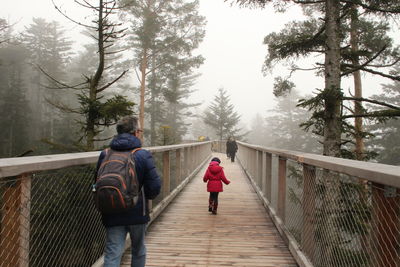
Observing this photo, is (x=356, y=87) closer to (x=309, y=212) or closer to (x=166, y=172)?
(x=166, y=172)

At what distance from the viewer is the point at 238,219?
5.45 metres

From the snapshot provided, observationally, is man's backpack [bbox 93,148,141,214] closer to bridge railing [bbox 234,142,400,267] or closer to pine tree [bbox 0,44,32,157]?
bridge railing [bbox 234,142,400,267]

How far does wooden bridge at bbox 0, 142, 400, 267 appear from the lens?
1913 millimetres

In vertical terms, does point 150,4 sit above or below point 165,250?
above

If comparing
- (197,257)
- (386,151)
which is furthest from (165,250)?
(386,151)

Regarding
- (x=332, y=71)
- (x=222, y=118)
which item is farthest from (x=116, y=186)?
(x=222, y=118)

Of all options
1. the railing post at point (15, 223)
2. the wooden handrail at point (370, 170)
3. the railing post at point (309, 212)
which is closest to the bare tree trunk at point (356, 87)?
the railing post at point (309, 212)

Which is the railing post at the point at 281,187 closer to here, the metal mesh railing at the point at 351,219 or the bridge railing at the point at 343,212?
the bridge railing at the point at 343,212

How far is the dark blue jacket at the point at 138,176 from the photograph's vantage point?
2505mm

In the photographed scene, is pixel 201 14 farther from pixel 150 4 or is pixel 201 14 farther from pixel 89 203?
pixel 89 203

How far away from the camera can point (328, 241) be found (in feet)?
10.7

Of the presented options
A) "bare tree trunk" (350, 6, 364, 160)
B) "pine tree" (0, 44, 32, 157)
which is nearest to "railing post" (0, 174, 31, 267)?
"bare tree trunk" (350, 6, 364, 160)

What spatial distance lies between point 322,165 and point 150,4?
1779 cm

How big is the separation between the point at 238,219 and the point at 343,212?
252 centimetres
